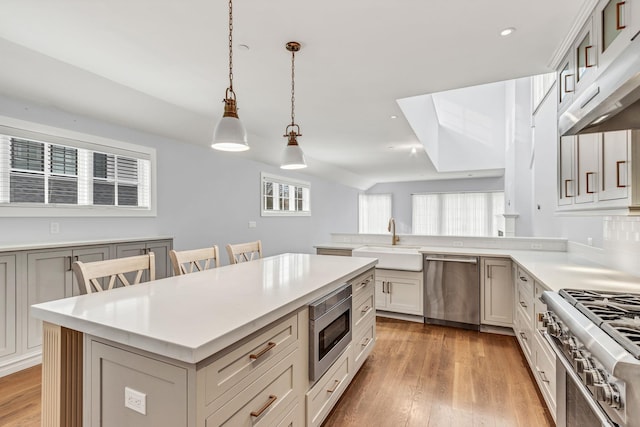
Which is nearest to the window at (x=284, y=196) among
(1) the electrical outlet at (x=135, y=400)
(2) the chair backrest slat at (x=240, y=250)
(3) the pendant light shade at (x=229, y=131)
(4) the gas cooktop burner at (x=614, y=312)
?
(2) the chair backrest slat at (x=240, y=250)

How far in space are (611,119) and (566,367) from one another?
106 centimetres

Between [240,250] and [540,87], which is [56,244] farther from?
[540,87]

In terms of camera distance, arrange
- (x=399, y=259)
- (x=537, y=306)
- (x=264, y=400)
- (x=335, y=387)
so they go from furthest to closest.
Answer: (x=399, y=259) < (x=537, y=306) < (x=335, y=387) < (x=264, y=400)

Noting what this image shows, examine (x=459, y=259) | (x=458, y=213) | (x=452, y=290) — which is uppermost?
(x=458, y=213)

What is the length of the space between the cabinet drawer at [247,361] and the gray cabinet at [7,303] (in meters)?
2.42

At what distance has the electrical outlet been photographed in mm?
1017

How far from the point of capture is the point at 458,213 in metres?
8.88

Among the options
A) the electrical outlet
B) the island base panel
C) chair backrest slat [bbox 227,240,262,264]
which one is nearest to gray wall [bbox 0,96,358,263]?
chair backrest slat [bbox 227,240,262,264]

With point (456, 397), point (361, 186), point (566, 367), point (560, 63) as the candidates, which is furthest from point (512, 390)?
point (361, 186)

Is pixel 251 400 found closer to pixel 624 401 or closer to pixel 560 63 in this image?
pixel 624 401

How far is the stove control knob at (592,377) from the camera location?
38.2 inches

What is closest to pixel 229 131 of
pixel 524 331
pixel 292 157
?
pixel 292 157

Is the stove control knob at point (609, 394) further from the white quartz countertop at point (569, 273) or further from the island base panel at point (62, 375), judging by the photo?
the island base panel at point (62, 375)

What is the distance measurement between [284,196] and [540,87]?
4517 mm
